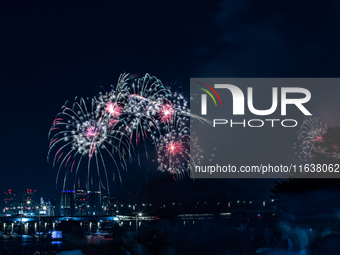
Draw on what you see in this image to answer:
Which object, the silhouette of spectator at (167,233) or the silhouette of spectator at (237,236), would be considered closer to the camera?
the silhouette of spectator at (167,233)

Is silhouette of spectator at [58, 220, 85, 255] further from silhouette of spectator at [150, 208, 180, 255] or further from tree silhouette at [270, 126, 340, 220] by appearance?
tree silhouette at [270, 126, 340, 220]

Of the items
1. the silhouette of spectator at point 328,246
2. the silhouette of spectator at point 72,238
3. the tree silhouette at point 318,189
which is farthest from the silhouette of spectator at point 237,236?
the tree silhouette at point 318,189

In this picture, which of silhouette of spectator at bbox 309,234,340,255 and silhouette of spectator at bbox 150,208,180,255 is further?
silhouette of spectator at bbox 150,208,180,255

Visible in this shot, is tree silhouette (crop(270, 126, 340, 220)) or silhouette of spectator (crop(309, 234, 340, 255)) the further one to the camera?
tree silhouette (crop(270, 126, 340, 220))

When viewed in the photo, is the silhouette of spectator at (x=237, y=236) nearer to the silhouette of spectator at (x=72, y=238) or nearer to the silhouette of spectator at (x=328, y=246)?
the silhouette of spectator at (x=328, y=246)

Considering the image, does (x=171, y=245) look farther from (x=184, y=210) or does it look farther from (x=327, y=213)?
(x=184, y=210)

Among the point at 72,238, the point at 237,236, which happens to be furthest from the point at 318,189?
the point at 72,238

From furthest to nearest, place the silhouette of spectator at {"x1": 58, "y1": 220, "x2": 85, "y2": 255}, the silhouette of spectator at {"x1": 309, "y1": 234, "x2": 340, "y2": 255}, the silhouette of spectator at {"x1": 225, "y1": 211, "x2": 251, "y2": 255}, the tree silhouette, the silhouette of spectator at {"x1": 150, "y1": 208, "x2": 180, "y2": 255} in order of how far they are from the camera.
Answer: the tree silhouette → the silhouette of spectator at {"x1": 225, "y1": 211, "x2": 251, "y2": 255} → the silhouette of spectator at {"x1": 150, "y1": 208, "x2": 180, "y2": 255} → the silhouette of spectator at {"x1": 58, "y1": 220, "x2": 85, "y2": 255} → the silhouette of spectator at {"x1": 309, "y1": 234, "x2": 340, "y2": 255}

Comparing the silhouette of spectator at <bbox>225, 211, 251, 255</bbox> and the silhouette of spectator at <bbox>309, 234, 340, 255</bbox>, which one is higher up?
the silhouette of spectator at <bbox>309, 234, 340, 255</bbox>

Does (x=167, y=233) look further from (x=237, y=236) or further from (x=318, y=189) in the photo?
(x=318, y=189)

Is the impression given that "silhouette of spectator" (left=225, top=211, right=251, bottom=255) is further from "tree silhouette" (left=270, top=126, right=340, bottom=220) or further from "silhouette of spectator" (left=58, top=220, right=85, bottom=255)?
"tree silhouette" (left=270, top=126, right=340, bottom=220)

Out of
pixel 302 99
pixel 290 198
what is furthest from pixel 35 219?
pixel 302 99

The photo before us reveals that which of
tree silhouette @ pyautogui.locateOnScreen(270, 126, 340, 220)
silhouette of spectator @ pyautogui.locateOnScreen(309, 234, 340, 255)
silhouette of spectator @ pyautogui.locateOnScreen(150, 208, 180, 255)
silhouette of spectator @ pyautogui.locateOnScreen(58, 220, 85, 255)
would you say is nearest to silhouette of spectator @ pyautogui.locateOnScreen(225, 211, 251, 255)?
silhouette of spectator @ pyautogui.locateOnScreen(150, 208, 180, 255)

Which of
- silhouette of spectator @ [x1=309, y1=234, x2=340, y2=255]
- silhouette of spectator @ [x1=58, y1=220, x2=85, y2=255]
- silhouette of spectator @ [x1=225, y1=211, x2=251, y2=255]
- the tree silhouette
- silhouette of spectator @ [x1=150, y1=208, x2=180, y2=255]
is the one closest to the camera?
silhouette of spectator @ [x1=309, y1=234, x2=340, y2=255]
